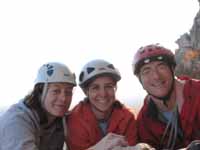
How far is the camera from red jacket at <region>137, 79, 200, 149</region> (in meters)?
8.93

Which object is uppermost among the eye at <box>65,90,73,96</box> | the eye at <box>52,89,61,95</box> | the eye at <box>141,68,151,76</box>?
the eye at <box>141,68,151,76</box>

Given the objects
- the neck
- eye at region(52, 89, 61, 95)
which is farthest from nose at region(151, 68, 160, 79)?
eye at region(52, 89, 61, 95)

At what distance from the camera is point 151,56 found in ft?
30.4

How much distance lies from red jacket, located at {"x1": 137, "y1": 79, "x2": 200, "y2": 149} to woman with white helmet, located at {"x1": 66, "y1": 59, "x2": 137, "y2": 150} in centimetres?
29

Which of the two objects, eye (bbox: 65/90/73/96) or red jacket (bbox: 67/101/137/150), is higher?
eye (bbox: 65/90/73/96)

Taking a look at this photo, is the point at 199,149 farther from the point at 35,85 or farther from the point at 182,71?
the point at 182,71

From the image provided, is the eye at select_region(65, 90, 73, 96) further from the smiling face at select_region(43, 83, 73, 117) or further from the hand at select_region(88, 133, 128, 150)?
the hand at select_region(88, 133, 128, 150)

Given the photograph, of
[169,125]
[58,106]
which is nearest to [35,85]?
[58,106]

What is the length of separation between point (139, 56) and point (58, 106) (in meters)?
2.08

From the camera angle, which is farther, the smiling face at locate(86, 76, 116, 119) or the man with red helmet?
the smiling face at locate(86, 76, 116, 119)

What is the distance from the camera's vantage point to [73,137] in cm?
920

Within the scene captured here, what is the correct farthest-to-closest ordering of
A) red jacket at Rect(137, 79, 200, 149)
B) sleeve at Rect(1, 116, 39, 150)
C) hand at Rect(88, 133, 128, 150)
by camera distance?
red jacket at Rect(137, 79, 200, 149) < hand at Rect(88, 133, 128, 150) < sleeve at Rect(1, 116, 39, 150)

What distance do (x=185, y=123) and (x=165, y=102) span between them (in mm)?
713

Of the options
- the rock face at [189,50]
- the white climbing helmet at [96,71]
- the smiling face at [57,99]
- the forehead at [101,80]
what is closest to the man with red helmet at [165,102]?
the white climbing helmet at [96,71]
